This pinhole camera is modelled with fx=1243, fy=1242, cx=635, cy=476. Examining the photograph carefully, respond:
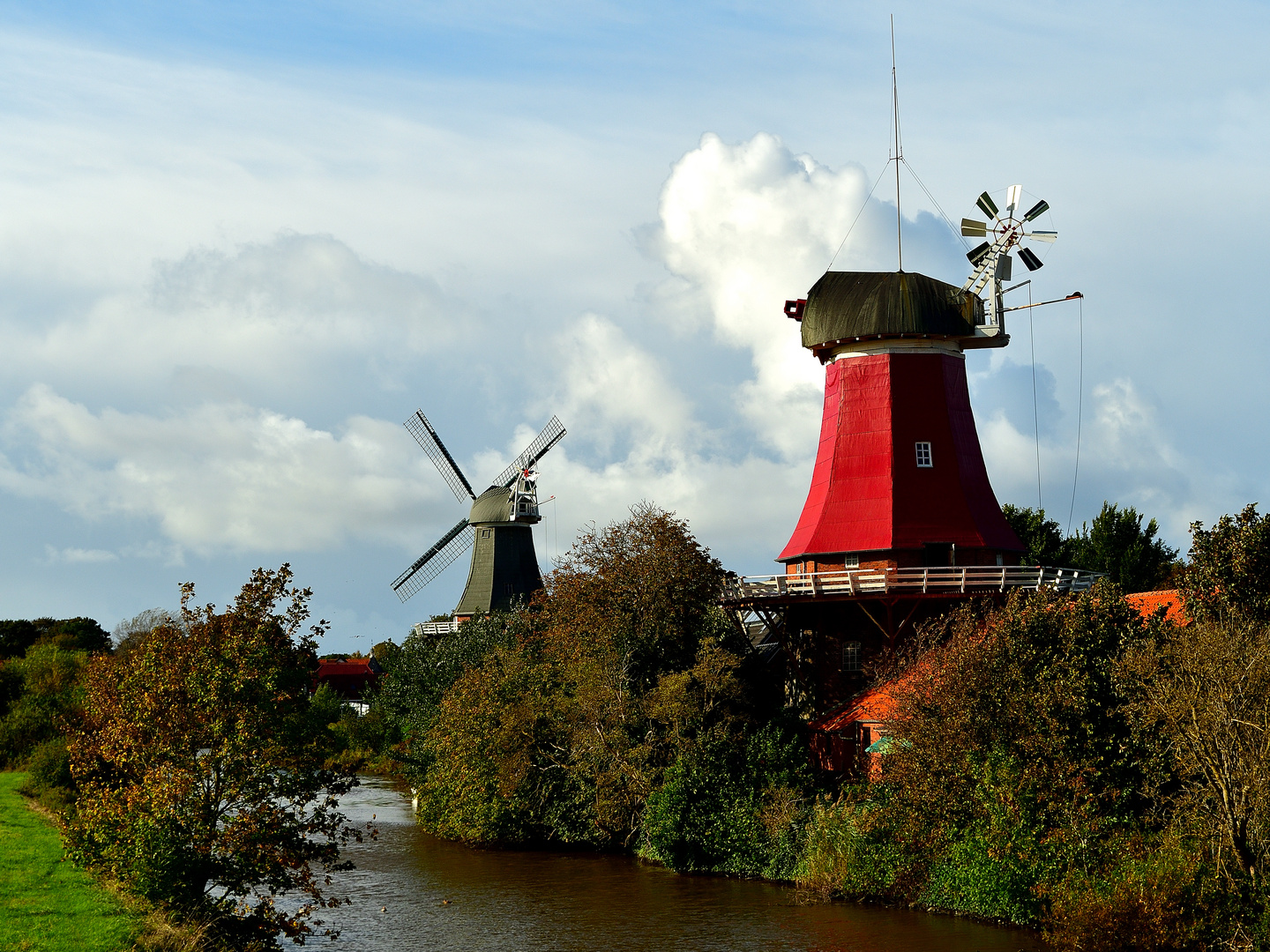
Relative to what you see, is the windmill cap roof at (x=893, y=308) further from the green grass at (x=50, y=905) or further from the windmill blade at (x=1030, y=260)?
the green grass at (x=50, y=905)

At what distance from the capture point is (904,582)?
35125 millimetres

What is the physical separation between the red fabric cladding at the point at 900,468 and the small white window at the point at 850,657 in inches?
110

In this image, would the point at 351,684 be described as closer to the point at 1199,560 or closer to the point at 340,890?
the point at 340,890

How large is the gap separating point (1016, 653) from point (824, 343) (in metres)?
16.2

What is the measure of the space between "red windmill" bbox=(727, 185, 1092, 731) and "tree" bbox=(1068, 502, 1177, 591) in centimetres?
1149

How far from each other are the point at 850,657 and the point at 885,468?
5745 mm

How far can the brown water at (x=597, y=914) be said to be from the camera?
888 inches

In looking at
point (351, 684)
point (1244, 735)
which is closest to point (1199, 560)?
point (1244, 735)

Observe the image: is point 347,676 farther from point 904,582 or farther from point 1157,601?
point 1157,601

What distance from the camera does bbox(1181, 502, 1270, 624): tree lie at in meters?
24.8

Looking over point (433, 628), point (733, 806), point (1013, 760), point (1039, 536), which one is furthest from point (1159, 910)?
point (433, 628)

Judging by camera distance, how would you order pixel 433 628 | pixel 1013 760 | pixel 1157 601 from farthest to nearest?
pixel 433 628, pixel 1157 601, pixel 1013 760

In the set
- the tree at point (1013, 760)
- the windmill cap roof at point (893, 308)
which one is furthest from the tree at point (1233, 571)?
the windmill cap roof at point (893, 308)

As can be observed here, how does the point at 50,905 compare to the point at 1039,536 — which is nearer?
the point at 50,905
